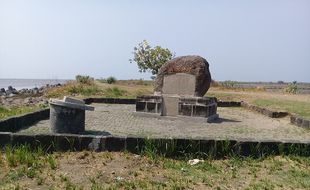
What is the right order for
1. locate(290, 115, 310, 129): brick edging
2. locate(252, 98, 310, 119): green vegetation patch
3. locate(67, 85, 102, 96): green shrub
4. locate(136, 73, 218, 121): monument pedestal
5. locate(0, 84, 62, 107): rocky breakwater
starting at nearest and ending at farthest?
1. locate(290, 115, 310, 129): brick edging
2. locate(136, 73, 218, 121): monument pedestal
3. locate(252, 98, 310, 119): green vegetation patch
4. locate(0, 84, 62, 107): rocky breakwater
5. locate(67, 85, 102, 96): green shrub

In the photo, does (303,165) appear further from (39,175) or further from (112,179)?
(39,175)

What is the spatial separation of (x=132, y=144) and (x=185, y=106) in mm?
6097

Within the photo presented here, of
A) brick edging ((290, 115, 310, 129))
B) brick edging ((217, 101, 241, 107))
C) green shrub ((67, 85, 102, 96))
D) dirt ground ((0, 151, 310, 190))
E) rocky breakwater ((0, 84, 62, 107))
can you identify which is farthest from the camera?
green shrub ((67, 85, 102, 96))

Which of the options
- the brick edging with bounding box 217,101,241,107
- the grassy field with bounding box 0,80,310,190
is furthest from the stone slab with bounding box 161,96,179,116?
the brick edging with bounding box 217,101,241,107

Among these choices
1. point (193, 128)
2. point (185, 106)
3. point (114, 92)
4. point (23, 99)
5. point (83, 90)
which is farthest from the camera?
point (23, 99)

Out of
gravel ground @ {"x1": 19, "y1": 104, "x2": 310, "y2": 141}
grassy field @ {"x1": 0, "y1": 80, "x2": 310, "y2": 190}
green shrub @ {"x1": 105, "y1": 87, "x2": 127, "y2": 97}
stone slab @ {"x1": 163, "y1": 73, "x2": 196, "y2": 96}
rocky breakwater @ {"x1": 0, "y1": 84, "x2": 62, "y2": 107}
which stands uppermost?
stone slab @ {"x1": 163, "y1": 73, "x2": 196, "y2": 96}

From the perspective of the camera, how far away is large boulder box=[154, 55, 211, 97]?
13.3 metres

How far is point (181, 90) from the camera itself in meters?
13.5

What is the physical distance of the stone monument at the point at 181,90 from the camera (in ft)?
42.7

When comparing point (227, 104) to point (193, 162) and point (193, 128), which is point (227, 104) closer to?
point (193, 128)

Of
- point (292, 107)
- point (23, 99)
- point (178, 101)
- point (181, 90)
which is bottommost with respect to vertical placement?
point (23, 99)

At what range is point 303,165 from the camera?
6676mm

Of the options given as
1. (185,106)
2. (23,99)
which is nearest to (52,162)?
(185,106)

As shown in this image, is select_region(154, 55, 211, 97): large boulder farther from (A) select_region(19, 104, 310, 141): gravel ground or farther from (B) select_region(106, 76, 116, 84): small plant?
(B) select_region(106, 76, 116, 84): small plant
